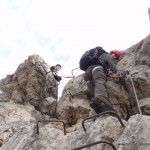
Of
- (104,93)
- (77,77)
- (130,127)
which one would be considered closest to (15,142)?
(104,93)

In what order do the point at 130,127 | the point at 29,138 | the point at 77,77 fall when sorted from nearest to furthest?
the point at 130,127 < the point at 29,138 < the point at 77,77

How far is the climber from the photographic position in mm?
11086

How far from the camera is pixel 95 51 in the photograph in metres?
12.8

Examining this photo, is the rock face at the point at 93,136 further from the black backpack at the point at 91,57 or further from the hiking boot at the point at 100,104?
the black backpack at the point at 91,57

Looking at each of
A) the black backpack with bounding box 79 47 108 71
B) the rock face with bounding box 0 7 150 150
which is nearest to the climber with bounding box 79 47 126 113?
the black backpack with bounding box 79 47 108 71

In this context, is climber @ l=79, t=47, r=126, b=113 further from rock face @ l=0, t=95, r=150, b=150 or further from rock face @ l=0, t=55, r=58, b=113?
rock face @ l=0, t=55, r=58, b=113

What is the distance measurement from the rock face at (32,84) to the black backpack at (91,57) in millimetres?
6563

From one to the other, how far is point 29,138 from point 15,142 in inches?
24.3

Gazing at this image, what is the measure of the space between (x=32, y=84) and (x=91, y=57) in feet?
26.4

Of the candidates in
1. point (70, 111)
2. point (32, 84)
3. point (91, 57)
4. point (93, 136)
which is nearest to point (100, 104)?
point (93, 136)

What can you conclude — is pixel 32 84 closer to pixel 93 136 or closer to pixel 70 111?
pixel 70 111

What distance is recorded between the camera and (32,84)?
1980 centimetres

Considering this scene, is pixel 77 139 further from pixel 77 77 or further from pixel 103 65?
pixel 77 77

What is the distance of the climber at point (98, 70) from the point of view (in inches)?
436
